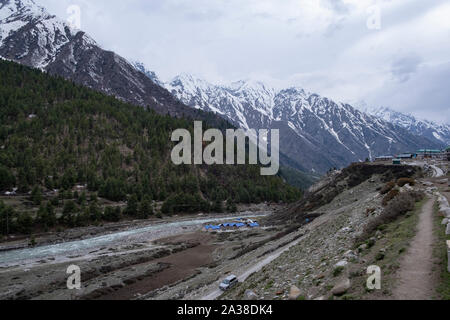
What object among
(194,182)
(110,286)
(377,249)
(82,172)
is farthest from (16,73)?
(377,249)

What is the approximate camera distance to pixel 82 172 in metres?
117

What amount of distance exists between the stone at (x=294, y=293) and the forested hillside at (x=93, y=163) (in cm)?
8019

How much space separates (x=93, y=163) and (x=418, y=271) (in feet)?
425

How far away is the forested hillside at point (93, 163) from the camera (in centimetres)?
10069

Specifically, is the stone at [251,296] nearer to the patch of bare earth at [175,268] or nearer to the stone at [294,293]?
the stone at [294,293]

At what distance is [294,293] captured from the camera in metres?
16.4

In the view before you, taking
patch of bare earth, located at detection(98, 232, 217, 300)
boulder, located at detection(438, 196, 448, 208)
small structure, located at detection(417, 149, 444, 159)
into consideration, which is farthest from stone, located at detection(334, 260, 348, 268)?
small structure, located at detection(417, 149, 444, 159)

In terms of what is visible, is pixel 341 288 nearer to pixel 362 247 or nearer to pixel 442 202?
pixel 362 247

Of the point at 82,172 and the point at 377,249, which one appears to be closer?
the point at 377,249

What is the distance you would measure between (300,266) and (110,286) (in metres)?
28.3

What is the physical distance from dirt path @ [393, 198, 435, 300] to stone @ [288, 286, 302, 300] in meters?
4.98
